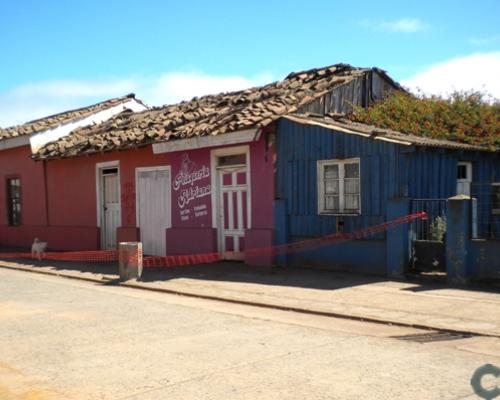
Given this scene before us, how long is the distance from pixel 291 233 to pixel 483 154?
4780 mm

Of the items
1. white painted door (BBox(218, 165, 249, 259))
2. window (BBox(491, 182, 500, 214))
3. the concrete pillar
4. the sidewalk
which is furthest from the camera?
white painted door (BBox(218, 165, 249, 259))

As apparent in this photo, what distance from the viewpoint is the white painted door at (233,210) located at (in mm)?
14406

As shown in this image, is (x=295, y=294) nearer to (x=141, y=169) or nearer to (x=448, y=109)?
Answer: (x=141, y=169)

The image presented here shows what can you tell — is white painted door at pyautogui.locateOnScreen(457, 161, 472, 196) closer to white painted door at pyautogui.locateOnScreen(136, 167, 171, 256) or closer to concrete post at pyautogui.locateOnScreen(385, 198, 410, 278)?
concrete post at pyautogui.locateOnScreen(385, 198, 410, 278)

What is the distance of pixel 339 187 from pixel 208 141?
348 centimetres

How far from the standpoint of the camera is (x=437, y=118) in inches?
663

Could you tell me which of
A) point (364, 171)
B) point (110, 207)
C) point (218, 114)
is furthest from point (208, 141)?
point (110, 207)

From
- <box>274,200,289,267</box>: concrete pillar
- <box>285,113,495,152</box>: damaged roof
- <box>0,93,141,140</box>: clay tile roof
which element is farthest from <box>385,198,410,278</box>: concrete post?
<box>0,93,141,140</box>: clay tile roof

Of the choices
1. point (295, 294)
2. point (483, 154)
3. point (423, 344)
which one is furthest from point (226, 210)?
point (423, 344)

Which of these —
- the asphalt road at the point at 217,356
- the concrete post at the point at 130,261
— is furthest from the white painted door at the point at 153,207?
the asphalt road at the point at 217,356

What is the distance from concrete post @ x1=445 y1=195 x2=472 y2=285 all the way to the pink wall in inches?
167

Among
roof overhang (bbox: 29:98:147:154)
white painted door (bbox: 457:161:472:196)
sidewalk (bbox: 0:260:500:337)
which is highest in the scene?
roof overhang (bbox: 29:98:147:154)

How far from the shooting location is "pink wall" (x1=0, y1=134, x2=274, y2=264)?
1387 cm

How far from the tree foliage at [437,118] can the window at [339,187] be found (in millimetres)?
3384
